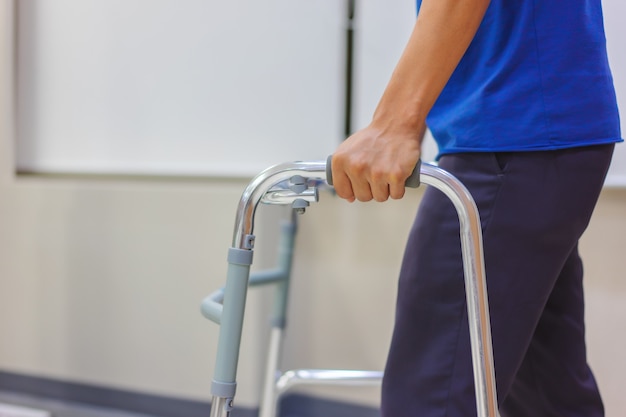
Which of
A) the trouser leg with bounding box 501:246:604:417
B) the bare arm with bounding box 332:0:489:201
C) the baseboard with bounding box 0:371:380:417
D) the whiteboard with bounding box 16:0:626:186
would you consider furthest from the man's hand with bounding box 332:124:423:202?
the baseboard with bounding box 0:371:380:417

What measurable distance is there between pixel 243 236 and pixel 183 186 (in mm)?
1074

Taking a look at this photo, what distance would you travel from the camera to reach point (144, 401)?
177 cm

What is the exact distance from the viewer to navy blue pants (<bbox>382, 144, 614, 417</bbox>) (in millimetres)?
657

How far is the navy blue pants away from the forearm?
0.35 feet

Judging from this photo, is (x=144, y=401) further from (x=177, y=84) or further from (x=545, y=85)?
(x=545, y=85)

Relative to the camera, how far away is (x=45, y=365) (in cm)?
188

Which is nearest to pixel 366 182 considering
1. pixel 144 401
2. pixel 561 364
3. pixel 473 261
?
pixel 473 261

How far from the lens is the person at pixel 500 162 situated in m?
0.64

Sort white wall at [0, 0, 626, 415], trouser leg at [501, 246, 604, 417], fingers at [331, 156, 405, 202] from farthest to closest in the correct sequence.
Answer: white wall at [0, 0, 626, 415], trouser leg at [501, 246, 604, 417], fingers at [331, 156, 405, 202]

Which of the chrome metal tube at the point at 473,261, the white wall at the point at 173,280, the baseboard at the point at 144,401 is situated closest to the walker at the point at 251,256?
the chrome metal tube at the point at 473,261

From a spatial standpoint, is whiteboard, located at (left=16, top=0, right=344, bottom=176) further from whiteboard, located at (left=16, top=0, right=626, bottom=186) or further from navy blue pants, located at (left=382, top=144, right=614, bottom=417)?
navy blue pants, located at (left=382, top=144, right=614, bottom=417)

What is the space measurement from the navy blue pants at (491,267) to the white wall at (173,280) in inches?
31.5

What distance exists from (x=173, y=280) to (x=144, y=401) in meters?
0.39

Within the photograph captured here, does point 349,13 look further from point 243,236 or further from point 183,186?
point 243,236
